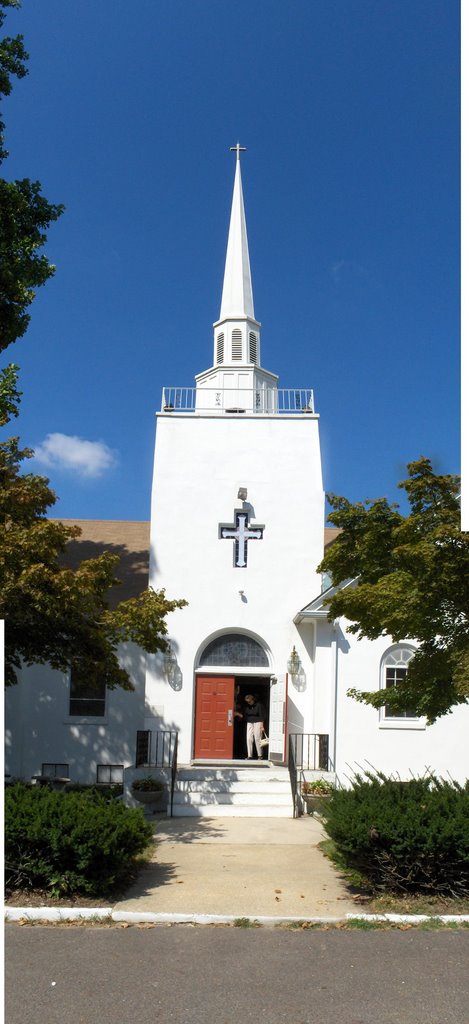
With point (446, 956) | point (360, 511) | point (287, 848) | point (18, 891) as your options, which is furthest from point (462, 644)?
point (18, 891)

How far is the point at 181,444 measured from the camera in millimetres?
19500

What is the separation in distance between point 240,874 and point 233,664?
27.9 ft

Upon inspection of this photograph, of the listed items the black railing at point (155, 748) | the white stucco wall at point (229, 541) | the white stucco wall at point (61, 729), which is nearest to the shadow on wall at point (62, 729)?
the white stucco wall at point (61, 729)

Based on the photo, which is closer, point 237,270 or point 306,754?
point 306,754

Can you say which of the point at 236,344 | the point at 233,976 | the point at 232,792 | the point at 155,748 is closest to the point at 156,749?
the point at 155,748

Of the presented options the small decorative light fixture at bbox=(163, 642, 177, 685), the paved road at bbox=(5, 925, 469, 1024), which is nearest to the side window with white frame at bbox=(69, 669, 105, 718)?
the small decorative light fixture at bbox=(163, 642, 177, 685)

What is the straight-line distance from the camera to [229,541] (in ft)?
61.9

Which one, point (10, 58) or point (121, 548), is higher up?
point (10, 58)

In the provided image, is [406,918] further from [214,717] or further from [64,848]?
[214,717]

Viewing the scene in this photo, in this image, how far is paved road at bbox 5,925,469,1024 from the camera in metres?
5.92

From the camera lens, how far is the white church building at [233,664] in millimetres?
16625

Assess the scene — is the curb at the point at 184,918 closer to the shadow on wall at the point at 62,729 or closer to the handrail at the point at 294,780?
the handrail at the point at 294,780

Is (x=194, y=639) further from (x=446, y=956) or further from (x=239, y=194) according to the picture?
(x=239, y=194)

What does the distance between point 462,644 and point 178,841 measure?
5.77 m
